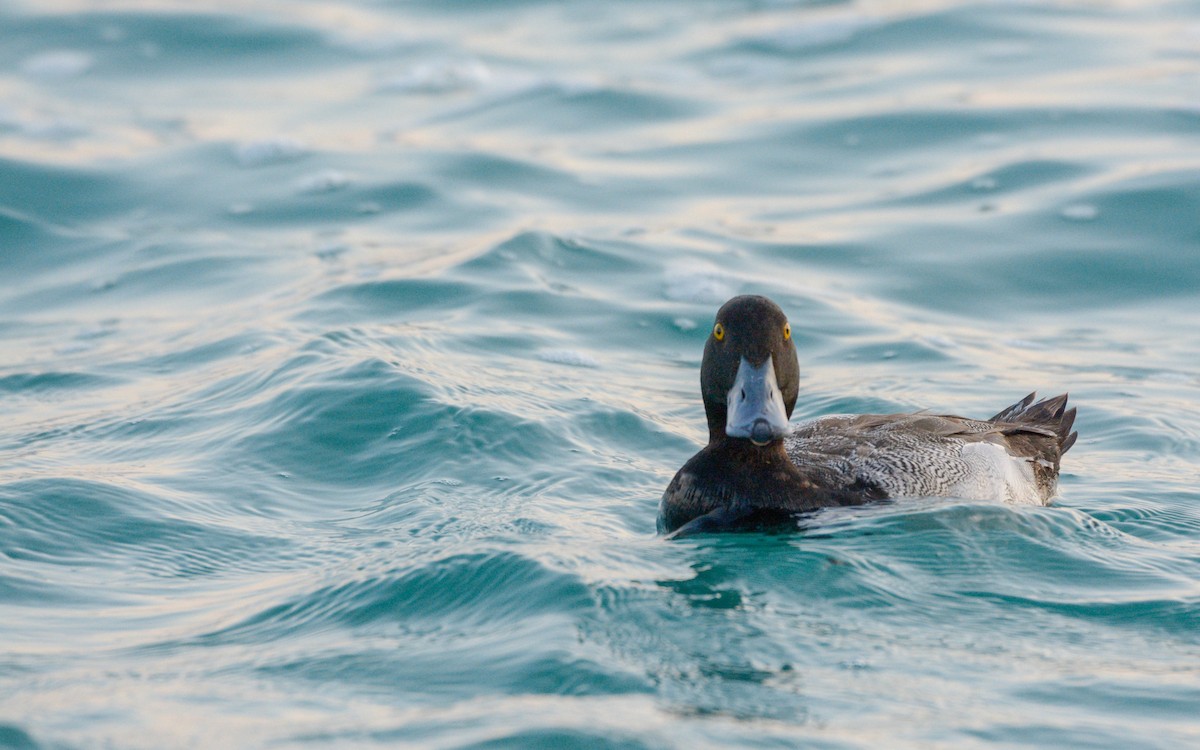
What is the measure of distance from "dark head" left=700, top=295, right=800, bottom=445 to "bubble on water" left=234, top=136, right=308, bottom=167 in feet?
29.8

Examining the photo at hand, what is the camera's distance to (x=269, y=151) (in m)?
15.2

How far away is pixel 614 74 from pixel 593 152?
253cm

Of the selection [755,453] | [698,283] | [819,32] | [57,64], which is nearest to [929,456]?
[755,453]

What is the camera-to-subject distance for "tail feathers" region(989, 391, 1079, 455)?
814 centimetres

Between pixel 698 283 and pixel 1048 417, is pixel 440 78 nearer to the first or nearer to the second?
pixel 698 283

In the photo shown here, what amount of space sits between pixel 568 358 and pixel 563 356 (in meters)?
0.04

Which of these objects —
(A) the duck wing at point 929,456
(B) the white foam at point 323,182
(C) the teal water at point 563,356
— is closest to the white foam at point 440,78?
(C) the teal water at point 563,356

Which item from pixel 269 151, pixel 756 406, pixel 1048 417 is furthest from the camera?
pixel 269 151

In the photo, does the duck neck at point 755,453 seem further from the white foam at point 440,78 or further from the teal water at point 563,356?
the white foam at point 440,78

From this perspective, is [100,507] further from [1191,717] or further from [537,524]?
[1191,717]

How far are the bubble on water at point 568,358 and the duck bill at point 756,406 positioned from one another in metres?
3.51

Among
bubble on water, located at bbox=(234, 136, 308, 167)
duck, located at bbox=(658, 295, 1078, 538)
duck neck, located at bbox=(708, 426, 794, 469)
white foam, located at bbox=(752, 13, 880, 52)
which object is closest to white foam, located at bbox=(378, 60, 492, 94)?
bubble on water, located at bbox=(234, 136, 308, 167)

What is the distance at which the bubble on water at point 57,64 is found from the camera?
57.8 ft

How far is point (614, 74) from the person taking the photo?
57.3 ft
